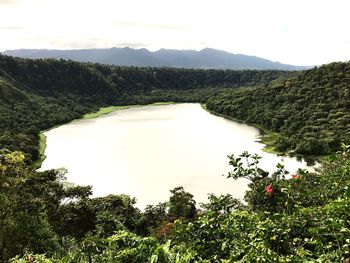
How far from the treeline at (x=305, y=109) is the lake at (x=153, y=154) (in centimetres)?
578

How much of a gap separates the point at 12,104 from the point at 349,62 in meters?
97.3

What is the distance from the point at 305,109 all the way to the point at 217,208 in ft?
324

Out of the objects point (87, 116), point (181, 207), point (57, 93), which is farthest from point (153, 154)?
point (57, 93)

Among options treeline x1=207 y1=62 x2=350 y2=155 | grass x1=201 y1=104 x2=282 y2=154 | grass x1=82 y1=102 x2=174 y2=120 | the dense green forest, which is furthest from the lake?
grass x1=82 y1=102 x2=174 y2=120

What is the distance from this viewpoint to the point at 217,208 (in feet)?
23.4

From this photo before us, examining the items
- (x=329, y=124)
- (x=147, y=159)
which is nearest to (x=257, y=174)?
(x=147, y=159)

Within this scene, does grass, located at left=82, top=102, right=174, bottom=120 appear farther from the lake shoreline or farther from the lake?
the lake

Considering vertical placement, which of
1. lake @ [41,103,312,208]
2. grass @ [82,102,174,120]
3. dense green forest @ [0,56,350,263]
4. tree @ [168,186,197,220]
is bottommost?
grass @ [82,102,174,120]

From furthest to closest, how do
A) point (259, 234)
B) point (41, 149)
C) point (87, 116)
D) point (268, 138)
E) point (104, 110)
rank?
point (104, 110)
point (87, 116)
point (268, 138)
point (41, 149)
point (259, 234)

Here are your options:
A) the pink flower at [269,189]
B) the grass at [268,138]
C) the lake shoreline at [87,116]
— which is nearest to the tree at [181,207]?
the lake shoreline at [87,116]

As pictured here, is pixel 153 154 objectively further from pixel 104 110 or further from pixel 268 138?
pixel 104 110

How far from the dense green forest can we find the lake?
5.47 meters

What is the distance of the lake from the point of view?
2191 inches

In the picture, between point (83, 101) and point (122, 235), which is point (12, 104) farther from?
point (122, 235)
